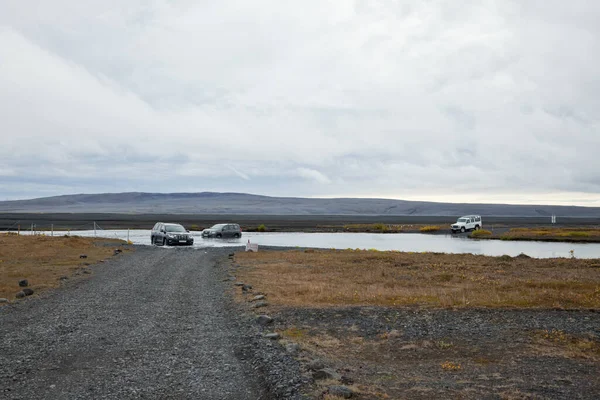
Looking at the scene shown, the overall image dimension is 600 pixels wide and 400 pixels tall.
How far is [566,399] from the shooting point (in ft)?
25.1

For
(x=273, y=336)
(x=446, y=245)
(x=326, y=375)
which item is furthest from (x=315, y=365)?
(x=446, y=245)

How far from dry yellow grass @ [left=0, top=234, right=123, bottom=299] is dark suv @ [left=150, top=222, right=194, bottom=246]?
6.51 meters

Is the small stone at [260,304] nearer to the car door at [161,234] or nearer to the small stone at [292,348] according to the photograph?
the small stone at [292,348]

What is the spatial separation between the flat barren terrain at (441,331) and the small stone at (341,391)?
7 centimetres

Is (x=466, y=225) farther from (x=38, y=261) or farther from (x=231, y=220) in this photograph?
(x=231, y=220)

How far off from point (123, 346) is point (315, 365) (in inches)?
170

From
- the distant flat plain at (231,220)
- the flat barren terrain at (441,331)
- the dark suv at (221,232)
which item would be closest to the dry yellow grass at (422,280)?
the flat barren terrain at (441,331)

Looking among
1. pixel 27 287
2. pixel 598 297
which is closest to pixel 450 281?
pixel 598 297

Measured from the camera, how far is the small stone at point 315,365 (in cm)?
938

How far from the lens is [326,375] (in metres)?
8.86

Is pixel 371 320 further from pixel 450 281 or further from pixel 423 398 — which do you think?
pixel 450 281

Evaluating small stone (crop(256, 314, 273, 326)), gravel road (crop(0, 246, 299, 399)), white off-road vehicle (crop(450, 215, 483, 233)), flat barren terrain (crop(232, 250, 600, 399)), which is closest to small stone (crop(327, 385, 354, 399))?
flat barren terrain (crop(232, 250, 600, 399))

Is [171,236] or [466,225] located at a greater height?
[466,225]

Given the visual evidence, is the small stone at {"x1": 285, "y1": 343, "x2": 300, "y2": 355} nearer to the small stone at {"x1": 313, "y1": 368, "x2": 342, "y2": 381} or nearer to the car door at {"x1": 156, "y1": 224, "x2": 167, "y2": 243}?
the small stone at {"x1": 313, "y1": 368, "x2": 342, "y2": 381}
